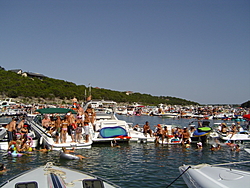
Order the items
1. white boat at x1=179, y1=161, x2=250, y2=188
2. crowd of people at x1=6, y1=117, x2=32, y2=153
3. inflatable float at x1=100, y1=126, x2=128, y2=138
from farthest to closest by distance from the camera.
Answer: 1. inflatable float at x1=100, y1=126, x2=128, y2=138
2. crowd of people at x1=6, y1=117, x2=32, y2=153
3. white boat at x1=179, y1=161, x2=250, y2=188

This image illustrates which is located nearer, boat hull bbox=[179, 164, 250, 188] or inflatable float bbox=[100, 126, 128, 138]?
boat hull bbox=[179, 164, 250, 188]

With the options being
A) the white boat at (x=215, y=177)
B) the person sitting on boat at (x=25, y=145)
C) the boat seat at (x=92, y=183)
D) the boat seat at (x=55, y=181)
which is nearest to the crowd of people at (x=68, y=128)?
the person sitting on boat at (x=25, y=145)

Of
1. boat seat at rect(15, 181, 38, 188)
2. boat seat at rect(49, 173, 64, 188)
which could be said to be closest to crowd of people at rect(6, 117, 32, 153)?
boat seat at rect(49, 173, 64, 188)

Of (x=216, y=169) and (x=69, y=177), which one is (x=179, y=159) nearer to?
(x=216, y=169)

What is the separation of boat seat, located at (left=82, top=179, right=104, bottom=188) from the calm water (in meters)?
3.44

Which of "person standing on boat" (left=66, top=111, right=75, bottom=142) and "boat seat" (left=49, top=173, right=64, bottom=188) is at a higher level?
"person standing on boat" (left=66, top=111, right=75, bottom=142)

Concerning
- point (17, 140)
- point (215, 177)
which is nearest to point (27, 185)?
point (215, 177)

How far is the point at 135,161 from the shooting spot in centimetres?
1420

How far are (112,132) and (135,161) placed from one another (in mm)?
5338

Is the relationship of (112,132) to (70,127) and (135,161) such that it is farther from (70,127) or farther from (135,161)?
(135,161)

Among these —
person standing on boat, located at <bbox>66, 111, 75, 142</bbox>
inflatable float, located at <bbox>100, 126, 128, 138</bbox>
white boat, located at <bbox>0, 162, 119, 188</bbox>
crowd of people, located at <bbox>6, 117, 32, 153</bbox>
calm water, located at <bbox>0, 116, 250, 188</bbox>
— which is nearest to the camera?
white boat, located at <bbox>0, 162, 119, 188</bbox>

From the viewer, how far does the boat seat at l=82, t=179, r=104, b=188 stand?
22.5ft

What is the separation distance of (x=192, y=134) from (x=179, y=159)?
673 centimetres

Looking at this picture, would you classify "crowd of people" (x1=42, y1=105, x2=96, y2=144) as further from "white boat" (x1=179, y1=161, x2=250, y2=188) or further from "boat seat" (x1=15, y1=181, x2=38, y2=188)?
"boat seat" (x1=15, y1=181, x2=38, y2=188)
